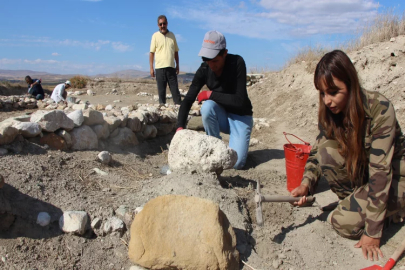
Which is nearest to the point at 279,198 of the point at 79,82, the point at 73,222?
the point at 73,222

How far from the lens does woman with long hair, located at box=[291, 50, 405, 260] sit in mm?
2125

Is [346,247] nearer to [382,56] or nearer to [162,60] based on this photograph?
[162,60]

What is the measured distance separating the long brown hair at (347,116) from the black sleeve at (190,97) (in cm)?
172

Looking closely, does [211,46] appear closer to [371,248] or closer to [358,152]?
[358,152]

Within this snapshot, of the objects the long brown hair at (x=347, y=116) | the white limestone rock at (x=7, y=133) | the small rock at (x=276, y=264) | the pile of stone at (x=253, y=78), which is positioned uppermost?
the pile of stone at (x=253, y=78)

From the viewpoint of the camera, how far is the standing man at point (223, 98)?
370 cm

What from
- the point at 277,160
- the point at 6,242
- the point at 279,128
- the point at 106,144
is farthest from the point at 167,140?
the point at 6,242

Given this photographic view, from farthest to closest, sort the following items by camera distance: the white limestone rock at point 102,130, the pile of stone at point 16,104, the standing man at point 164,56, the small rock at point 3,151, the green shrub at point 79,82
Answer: the green shrub at point 79,82
the standing man at point 164,56
the pile of stone at point 16,104
the white limestone rock at point 102,130
the small rock at point 3,151

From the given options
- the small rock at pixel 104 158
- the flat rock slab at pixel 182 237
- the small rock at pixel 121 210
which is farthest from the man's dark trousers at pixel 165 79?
the flat rock slab at pixel 182 237

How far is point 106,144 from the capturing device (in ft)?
13.0

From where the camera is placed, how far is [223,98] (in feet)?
12.5

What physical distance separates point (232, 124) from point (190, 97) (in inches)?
26.2

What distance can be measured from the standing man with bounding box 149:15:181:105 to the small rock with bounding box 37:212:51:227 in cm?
453

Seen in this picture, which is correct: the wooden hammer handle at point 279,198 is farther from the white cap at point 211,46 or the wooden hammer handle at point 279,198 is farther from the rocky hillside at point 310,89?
the rocky hillside at point 310,89
